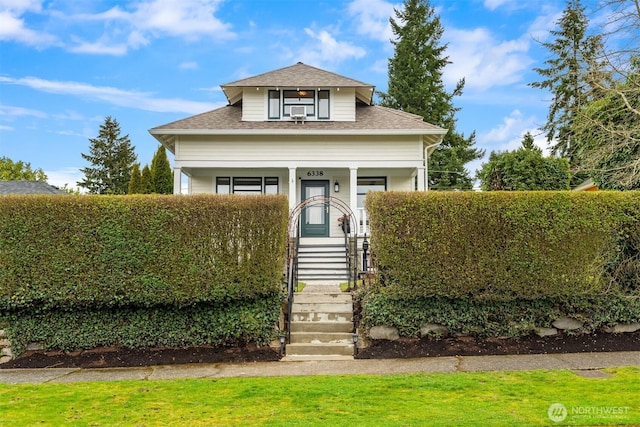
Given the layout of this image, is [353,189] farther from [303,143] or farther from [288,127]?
[288,127]

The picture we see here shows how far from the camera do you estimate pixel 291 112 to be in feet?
51.7

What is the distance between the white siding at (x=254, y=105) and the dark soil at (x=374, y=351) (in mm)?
9878

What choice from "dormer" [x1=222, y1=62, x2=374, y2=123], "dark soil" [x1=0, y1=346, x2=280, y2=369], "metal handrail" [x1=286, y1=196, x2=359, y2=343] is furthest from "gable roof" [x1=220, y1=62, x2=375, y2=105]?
"dark soil" [x1=0, y1=346, x2=280, y2=369]

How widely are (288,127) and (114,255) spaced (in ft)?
28.7

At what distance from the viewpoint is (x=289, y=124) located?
1555cm

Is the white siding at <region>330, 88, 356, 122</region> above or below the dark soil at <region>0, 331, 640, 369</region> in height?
above

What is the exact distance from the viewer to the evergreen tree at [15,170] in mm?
40469

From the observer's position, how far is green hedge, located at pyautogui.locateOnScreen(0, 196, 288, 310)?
303 inches

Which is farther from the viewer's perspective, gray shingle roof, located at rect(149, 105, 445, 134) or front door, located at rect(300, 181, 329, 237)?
front door, located at rect(300, 181, 329, 237)

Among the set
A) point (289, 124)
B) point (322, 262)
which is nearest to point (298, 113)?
point (289, 124)

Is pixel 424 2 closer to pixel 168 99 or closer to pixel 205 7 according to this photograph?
pixel 168 99

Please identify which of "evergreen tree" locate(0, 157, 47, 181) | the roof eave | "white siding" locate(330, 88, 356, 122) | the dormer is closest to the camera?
the roof eave

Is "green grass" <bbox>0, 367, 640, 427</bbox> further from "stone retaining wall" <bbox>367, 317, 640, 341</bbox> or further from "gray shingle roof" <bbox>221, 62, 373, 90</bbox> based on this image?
"gray shingle roof" <bbox>221, 62, 373, 90</bbox>

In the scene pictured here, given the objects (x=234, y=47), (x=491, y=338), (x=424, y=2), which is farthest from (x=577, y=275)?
(x=424, y=2)
